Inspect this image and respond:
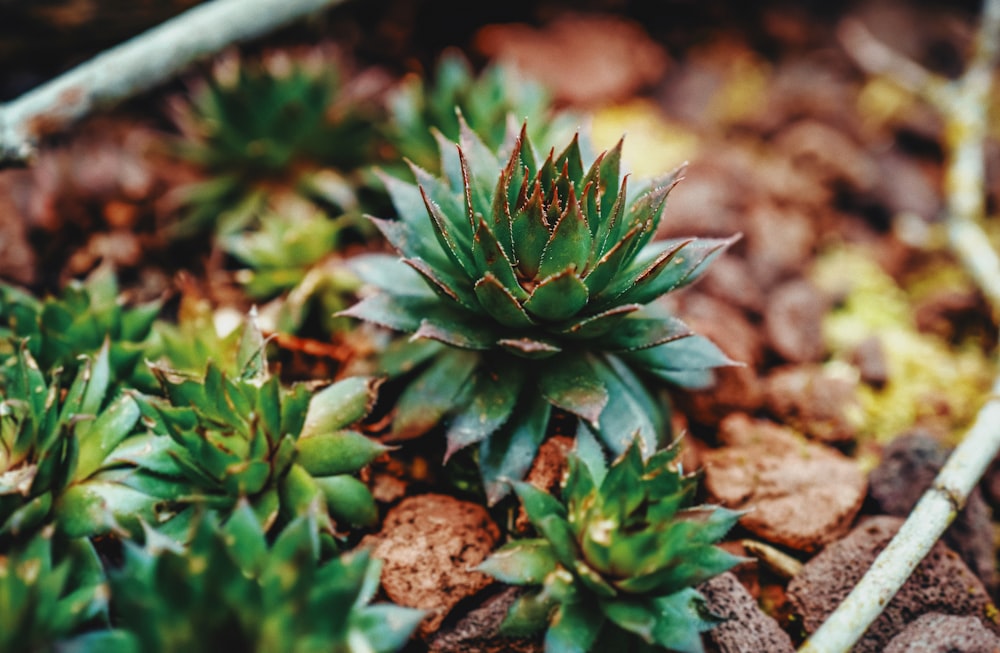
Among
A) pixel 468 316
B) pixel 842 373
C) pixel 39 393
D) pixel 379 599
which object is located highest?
pixel 39 393

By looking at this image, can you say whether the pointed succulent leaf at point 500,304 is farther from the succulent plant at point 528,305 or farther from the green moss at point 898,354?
the green moss at point 898,354

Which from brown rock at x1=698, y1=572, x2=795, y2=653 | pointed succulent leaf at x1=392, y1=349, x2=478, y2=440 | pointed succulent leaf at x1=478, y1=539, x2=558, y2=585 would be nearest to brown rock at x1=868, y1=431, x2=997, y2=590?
brown rock at x1=698, y1=572, x2=795, y2=653

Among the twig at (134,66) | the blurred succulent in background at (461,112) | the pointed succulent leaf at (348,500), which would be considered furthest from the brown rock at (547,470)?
the twig at (134,66)

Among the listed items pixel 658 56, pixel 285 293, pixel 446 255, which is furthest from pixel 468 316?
pixel 658 56

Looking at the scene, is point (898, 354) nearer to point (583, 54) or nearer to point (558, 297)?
point (558, 297)

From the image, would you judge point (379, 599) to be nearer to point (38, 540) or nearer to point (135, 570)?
point (135, 570)
